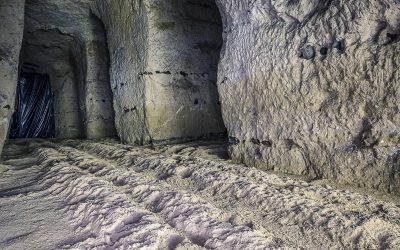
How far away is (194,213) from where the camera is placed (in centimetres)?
117

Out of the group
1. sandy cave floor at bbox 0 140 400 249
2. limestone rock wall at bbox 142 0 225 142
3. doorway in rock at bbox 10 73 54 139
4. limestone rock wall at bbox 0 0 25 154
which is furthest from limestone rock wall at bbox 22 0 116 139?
sandy cave floor at bbox 0 140 400 249

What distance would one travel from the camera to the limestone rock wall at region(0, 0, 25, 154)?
2783 millimetres

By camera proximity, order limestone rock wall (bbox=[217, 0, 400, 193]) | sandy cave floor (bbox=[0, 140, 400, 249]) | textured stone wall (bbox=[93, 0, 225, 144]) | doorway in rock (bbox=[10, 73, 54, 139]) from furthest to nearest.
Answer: doorway in rock (bbox=[10, 73, 54, 139]), textured stone wall (bbox=[93, 0, 225, 144]), limestone rock wall (bbox=[217, 0, 400, 193]), sandy cave floor (bbox=[0, 140, 400, 249])

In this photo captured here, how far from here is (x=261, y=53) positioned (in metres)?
1.81

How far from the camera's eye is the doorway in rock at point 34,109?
730cm

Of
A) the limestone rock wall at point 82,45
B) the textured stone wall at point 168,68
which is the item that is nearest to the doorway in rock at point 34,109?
the limestone rock wall at point 82,45

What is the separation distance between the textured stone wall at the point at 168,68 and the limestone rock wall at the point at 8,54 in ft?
3.43

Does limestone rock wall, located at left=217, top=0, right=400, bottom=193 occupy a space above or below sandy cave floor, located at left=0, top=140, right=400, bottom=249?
above

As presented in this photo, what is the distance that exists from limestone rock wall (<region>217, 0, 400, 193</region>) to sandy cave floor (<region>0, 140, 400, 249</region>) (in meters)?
0.16

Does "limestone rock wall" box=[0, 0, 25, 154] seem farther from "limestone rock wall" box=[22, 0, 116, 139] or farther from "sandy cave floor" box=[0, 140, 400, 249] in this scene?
"limestone rock wall" box=[22, 0, 116, 139]

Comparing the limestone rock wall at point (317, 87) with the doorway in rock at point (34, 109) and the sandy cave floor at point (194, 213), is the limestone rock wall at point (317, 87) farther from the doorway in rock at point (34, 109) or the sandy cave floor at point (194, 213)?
the doorway in rock at point (34, 109)

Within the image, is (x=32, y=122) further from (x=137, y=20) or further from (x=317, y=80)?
(x=317, y=80)

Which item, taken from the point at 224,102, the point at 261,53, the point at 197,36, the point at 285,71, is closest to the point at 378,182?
the point at 285,71

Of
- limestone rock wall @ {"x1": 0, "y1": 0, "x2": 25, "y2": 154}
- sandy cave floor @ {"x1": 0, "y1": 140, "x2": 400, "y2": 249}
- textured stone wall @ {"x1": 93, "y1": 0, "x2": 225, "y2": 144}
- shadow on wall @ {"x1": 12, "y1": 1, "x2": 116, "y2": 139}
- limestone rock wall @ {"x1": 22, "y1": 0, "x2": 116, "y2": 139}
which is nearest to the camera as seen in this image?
sandy cave floor @ {"x1": 0, "y1": 140, "x2": 400, "y2": 249}
